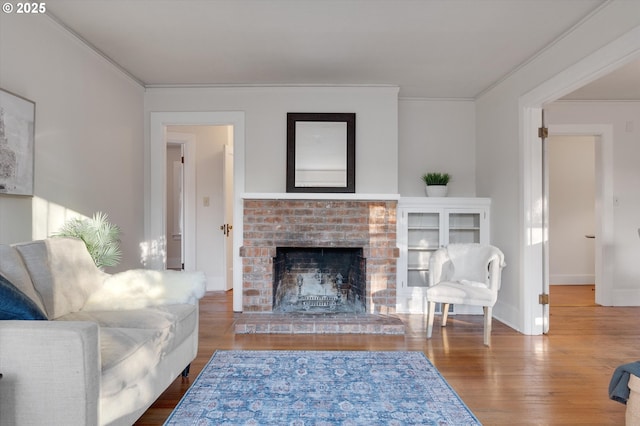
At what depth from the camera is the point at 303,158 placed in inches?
162

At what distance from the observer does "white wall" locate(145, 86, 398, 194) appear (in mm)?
4148

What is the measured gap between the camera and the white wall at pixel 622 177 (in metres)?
4.70

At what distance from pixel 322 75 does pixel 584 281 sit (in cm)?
535

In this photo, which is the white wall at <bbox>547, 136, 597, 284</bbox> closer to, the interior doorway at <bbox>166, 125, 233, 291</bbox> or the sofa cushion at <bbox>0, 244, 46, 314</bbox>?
the interior doorway at <bbox>166, 125, 233, 291</bbox>

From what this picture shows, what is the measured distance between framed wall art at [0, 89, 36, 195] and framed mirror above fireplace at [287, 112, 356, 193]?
2.22 m

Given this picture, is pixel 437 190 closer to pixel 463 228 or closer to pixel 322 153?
pixel 463 228

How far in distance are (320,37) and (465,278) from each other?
249cm

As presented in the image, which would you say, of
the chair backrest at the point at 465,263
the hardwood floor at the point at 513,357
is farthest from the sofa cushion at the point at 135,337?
the chair backrest at the point at 465,263

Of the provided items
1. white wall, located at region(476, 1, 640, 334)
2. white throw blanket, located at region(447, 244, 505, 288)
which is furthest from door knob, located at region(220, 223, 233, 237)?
white wall, located at region(476, 1, 640, 334)

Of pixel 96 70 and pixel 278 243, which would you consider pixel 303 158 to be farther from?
pixel 96 70

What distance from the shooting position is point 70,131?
9.67 ft

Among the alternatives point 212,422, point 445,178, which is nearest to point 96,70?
point 212,422

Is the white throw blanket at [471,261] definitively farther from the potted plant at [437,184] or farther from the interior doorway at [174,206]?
the interior doorway at [174,206]

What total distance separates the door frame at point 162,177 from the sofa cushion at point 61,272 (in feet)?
5.65
